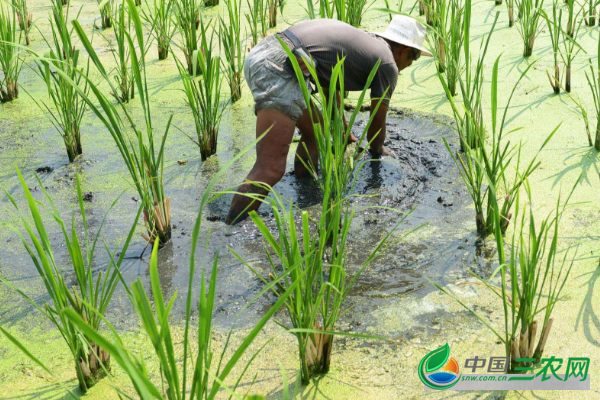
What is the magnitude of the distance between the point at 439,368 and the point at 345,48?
1.36 meters

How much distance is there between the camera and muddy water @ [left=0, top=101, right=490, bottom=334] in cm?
212

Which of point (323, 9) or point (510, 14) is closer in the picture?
point (323, 9)

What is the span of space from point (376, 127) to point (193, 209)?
0.89m

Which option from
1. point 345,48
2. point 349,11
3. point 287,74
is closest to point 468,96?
point 345,48

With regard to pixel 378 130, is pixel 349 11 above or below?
above

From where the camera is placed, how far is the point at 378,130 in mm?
2812

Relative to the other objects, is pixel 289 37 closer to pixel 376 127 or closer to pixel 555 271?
pixel 376 127

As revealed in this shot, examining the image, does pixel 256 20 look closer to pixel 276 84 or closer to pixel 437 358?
pixel 276 84

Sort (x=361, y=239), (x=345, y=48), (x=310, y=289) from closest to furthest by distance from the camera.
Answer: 1. (x=310, y=289)
2. (x=361, y=239)
3. (x=345, y=48)

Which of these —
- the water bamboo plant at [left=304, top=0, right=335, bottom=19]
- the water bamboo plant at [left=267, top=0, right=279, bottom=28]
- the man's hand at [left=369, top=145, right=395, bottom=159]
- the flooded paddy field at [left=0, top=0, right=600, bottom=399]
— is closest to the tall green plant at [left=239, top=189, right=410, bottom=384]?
the flooded paddy field at [left=0, top=0, right=600, bottom=399]

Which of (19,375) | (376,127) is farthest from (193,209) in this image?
(19,375)

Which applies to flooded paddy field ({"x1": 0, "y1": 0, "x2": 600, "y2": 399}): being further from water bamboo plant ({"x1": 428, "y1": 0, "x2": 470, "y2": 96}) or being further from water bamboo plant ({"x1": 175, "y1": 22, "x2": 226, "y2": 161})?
water bamboo plant ({"x1": 428, "y1": 0, "x2": 470, "y2": 96})

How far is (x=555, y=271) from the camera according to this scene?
2.11 meters

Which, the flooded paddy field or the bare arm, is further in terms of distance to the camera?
the bare arm
